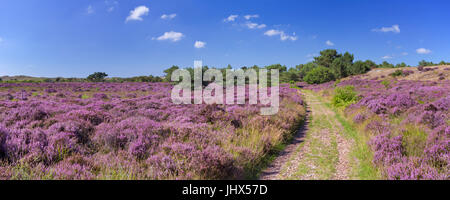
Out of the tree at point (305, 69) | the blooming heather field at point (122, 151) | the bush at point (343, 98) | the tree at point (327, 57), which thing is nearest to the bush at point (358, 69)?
the tree at point (305, 69)

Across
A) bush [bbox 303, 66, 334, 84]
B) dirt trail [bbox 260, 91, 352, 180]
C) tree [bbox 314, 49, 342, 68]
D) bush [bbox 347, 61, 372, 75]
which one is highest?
tree [bbox 314, 49, 342, 68]

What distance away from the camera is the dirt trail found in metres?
5.80

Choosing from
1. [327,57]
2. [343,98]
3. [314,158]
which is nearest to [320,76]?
[327,57]

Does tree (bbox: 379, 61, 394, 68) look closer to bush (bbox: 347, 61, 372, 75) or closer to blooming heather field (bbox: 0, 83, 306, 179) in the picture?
bush (bbox: 347, 61, 372, 75)

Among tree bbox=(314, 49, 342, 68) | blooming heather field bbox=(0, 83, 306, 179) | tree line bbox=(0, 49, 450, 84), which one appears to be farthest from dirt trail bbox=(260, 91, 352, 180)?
tree bbox=(314, 49, 342, 68)

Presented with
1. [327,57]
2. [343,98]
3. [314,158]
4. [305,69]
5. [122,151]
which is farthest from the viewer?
[327,57]

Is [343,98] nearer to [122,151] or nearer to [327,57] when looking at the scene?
[122,151]

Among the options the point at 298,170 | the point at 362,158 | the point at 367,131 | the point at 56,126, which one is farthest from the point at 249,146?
A: the point at 56,126

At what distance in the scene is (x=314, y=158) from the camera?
712 centimetres

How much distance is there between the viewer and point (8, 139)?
5277 millimetres

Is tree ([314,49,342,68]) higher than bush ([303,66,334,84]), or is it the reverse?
tree ([314,49,342,68])

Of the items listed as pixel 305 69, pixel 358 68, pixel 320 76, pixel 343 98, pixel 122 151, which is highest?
pixel 305 69
